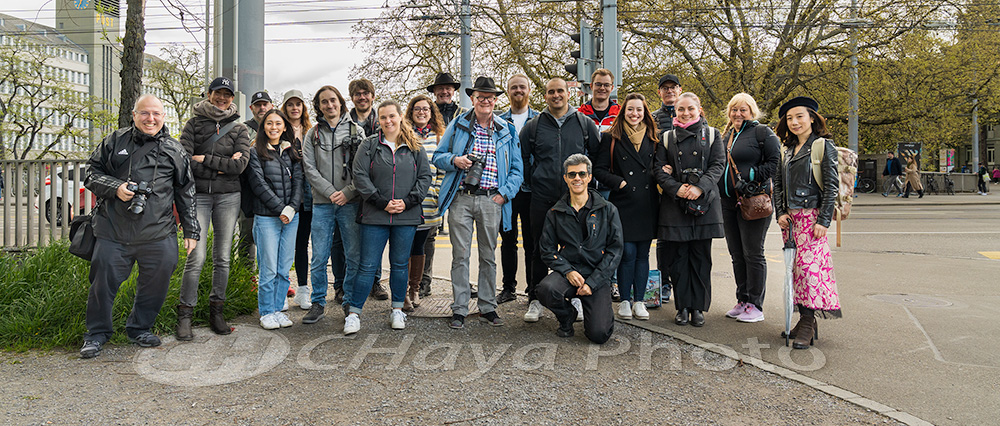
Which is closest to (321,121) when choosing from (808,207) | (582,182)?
(582,182)

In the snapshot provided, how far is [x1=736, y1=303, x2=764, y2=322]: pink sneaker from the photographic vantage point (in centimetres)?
601

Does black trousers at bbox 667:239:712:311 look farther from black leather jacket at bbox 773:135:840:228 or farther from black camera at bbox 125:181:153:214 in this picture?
black camera at bbox 125:181:153:214

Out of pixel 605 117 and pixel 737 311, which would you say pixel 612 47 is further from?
pixel 737 311

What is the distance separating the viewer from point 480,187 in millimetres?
5848

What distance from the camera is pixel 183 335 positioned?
526 cm

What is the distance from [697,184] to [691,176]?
8 centimetres

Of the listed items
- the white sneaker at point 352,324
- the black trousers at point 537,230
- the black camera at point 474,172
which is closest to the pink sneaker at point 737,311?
the black trousers at point 537,230

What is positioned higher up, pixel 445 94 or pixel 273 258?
pixel 445 94

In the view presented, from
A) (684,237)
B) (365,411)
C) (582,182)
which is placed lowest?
(365,411)

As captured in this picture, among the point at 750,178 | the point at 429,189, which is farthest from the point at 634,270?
the point at 429,189

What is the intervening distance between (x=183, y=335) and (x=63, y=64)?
82128 mm

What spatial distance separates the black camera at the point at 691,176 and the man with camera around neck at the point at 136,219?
376cm

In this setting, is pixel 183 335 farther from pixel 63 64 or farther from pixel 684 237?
pixel 63 64

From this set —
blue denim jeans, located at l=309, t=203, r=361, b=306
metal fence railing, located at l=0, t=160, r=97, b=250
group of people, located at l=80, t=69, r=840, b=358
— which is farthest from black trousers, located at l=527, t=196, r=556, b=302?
metal fence railing, located at l=0, t=160, r=97, b=250
